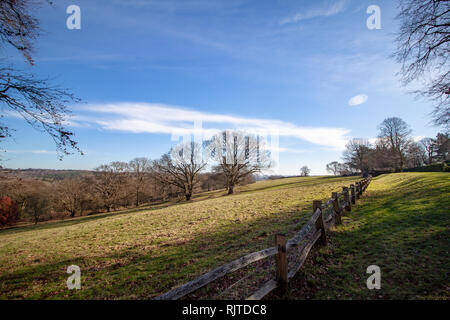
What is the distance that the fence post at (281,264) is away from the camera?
157 inches

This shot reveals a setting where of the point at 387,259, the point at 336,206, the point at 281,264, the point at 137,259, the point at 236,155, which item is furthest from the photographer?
the point at 236,155

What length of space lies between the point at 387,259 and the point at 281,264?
3521mm

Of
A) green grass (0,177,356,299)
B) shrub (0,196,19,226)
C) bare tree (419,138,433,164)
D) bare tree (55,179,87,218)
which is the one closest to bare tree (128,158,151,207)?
bare tree (55,179,87,218)

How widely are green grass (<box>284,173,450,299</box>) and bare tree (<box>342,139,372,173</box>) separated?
2160 inches

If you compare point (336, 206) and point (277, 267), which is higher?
point (336, 206)

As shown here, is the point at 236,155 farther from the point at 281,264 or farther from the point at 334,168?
the point at 334,168

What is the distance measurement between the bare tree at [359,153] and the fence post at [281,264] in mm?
62626

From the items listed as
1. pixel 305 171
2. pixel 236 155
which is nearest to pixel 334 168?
pixel 305 171

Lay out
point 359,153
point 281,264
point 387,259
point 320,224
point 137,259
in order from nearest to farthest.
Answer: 1. point 281,264
2. point 387,259
3. point 320,224
4. point 137,259
5. point 359,153

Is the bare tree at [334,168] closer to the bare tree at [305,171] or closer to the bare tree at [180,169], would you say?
the bare tree at [305,171]

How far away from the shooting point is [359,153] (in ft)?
184

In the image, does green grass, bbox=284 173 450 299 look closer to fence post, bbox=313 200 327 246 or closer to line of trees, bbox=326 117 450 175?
fence post, bbox=313 200 327 246

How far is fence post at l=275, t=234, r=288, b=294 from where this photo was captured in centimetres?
398

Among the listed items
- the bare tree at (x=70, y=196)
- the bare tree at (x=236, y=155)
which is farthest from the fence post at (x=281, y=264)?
the bare tree at (x=70, y=196)
